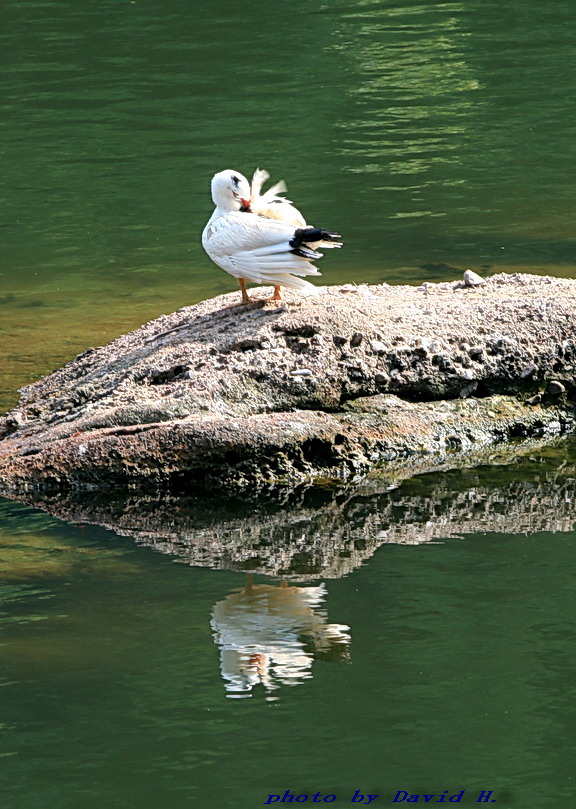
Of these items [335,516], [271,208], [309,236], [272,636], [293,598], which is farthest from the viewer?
[271,208]

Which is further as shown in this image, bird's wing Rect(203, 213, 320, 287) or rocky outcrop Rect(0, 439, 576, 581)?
bird's wing Rect(203, 213, 320, 287)

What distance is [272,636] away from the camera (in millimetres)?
5098

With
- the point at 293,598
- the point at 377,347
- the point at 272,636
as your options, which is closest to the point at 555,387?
the point at 377,347

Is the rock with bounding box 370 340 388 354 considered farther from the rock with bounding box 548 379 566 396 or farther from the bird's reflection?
the bird's reflection

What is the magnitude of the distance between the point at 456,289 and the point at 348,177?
5492 mm

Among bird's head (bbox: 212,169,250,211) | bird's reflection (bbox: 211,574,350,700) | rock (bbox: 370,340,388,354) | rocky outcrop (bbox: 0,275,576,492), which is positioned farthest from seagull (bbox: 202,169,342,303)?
bird's reflection (bbox: 211,574,350,700)

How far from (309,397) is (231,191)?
3.72ft

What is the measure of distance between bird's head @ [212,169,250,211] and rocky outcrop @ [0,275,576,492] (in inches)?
20.9

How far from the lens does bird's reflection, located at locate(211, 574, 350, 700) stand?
15.7 feet

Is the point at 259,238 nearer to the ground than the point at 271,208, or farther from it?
nearer to the ground

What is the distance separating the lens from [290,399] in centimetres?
672

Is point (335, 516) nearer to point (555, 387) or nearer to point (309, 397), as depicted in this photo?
point (309, 397)

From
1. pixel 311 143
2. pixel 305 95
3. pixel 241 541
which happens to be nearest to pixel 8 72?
pixel 305 95

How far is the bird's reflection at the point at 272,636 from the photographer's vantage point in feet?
15.7
